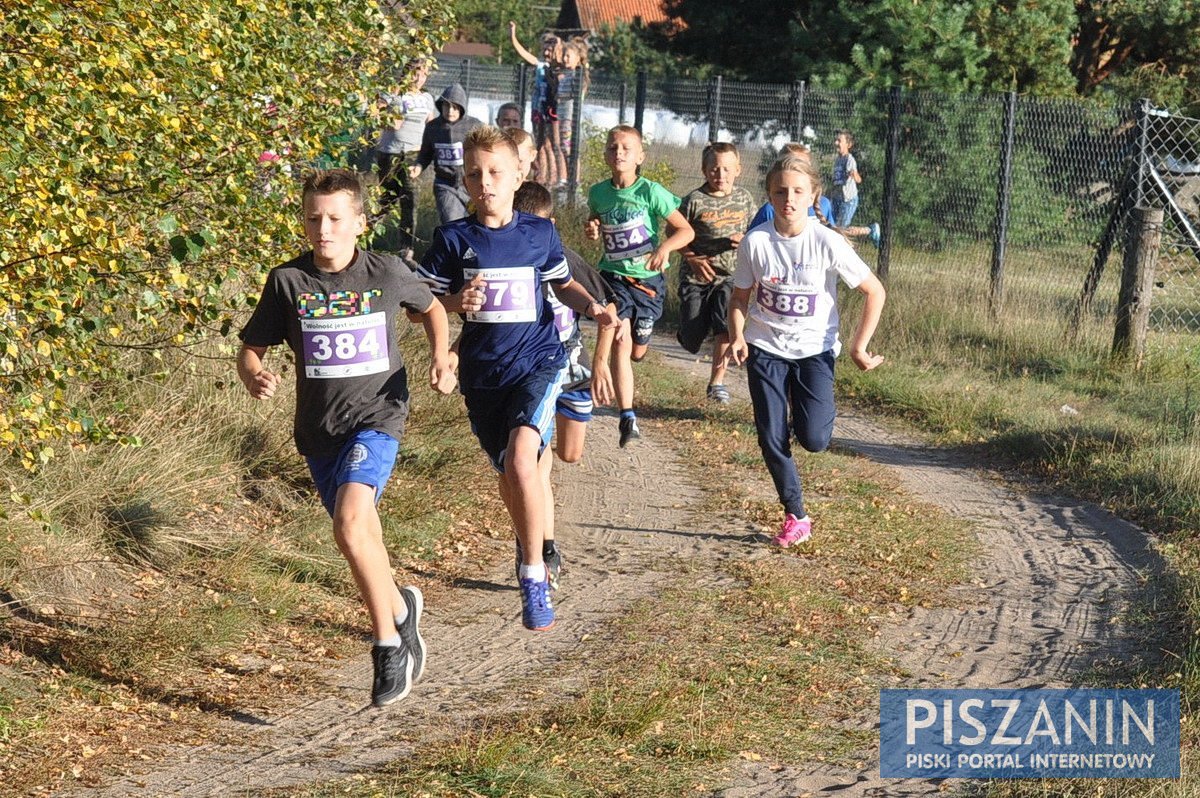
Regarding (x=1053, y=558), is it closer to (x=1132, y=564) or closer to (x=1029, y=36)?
(x=1132, y=564)

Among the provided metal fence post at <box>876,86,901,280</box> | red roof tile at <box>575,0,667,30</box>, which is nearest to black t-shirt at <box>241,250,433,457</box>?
metal fence post at <box>876,86,901,280</box>

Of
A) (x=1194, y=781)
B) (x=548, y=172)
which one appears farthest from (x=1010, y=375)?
(x=548, y=172)

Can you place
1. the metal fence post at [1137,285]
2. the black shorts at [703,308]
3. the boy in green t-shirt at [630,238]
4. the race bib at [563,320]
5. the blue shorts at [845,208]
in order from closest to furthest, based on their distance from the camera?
the race bib at [563,320] → the boy in green t-shirt at [630,238] → the black shorts at [703,308] → the metal fence post at [1137,285] → the blue shorts at [845,208]

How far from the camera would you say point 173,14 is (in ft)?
16.1

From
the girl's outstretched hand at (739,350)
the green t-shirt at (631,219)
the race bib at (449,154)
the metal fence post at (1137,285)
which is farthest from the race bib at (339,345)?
the race bib at (449,154)

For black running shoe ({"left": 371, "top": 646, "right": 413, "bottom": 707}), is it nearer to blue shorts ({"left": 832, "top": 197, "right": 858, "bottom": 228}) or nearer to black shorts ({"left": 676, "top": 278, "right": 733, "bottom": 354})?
black shorts ({"left": 676, "top": 278, "right": 733, "bottom": 354})

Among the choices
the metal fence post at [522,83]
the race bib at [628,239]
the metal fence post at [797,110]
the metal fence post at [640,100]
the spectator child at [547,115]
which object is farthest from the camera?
the metal fence post at [522,83]

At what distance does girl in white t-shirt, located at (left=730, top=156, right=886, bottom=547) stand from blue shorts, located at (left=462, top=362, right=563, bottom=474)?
1394 mm

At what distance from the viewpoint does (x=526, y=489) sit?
5.40 metres

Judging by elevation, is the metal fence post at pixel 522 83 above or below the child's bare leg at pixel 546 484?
above

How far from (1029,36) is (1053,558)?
42.2 feet

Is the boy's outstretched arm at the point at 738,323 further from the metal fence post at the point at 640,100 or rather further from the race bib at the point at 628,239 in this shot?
the metal fence post at the point at 640,100

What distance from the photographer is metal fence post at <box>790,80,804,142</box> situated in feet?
→ 48.6

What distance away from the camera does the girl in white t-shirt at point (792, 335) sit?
676 cm
